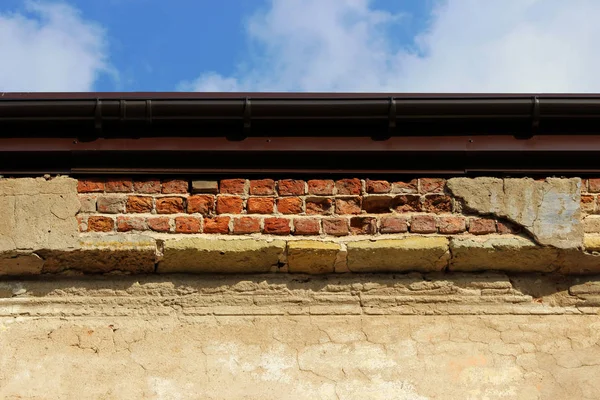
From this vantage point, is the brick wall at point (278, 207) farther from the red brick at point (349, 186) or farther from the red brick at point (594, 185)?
the red brick at point (594, 185)

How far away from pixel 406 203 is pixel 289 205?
0.53 meters

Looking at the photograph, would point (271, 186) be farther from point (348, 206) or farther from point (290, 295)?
point (290, 295)

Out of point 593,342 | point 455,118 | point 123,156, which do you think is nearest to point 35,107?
point 123,156

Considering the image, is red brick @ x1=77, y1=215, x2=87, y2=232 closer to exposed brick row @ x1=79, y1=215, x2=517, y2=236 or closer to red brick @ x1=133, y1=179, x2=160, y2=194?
exposed brick row @ x1=79, y1=215, x2=517, y2=236

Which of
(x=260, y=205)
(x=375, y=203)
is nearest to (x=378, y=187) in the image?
(x=375, y=203)

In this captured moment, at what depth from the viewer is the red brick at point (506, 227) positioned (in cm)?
338

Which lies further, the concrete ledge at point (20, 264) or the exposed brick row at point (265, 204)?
the exposed brick row at point (265, 204)

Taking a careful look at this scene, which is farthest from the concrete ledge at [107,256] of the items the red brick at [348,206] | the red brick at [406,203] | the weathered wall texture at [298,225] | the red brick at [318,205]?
the red brick at [406,203]

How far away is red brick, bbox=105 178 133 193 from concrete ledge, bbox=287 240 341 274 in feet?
2.57

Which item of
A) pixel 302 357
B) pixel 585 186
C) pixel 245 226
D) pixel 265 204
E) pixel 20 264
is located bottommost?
pixel 302 357

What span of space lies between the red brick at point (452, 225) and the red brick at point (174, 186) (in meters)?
1.16

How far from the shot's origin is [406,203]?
3.43 metres

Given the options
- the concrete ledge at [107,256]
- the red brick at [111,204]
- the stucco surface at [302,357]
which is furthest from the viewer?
the red brick at [111,204]

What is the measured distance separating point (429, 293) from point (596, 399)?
799 mm
